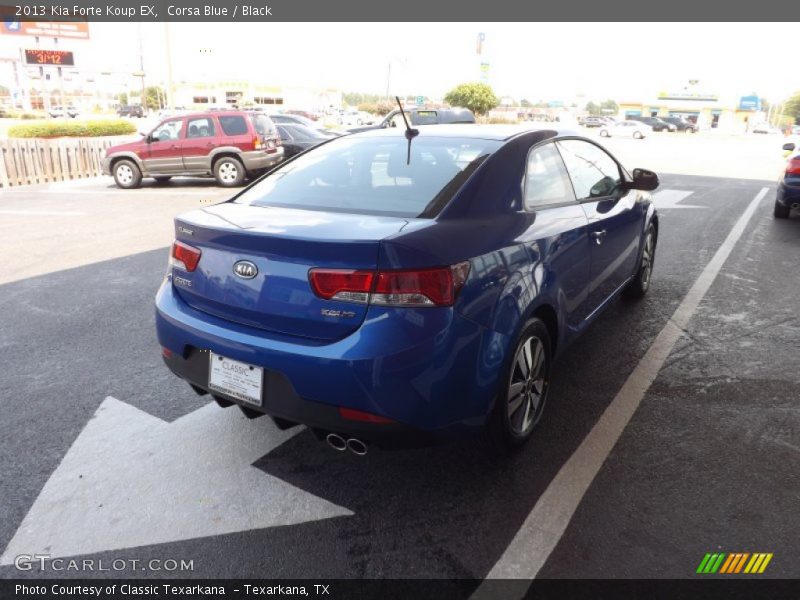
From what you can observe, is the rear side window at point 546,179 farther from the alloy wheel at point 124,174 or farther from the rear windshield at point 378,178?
the alloy wheel at point 124,174

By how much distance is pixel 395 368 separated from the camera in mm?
2314

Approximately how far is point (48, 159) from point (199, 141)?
482 centimetres

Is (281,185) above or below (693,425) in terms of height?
above

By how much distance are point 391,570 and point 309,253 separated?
1260mm

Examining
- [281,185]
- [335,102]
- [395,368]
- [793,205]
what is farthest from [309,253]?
[335,102]

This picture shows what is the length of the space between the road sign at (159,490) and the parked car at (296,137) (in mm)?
12980

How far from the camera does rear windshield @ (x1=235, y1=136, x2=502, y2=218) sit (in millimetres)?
2920

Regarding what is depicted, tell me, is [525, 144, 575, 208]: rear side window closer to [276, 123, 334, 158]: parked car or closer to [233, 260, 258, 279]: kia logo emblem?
[233, 260, 258, 279]: kia logo emblem

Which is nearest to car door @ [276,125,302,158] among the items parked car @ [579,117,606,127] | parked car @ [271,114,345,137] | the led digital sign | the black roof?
parked car @ [271,114,345,137]

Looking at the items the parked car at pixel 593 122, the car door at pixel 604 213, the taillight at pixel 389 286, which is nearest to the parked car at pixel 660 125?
the parked car at pixel 593 122

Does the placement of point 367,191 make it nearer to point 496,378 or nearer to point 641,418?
point 496,378

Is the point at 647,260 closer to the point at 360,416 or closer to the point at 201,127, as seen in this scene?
the point at 360,416

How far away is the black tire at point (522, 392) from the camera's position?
282 centimetres

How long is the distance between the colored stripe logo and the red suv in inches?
516
